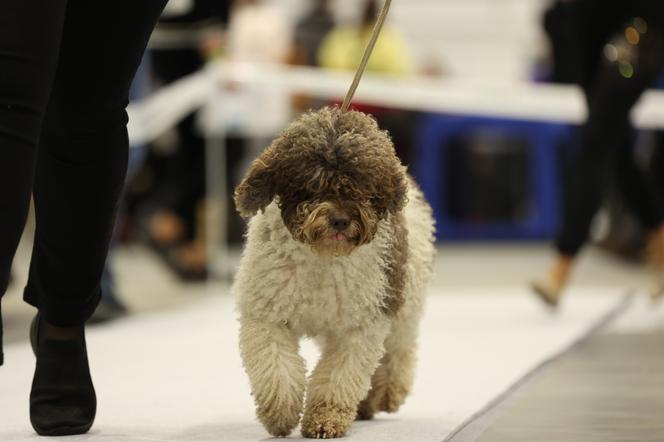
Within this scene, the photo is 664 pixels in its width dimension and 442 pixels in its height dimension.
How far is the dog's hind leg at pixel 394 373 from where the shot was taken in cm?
341

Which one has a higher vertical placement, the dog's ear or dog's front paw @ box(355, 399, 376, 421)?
the dog's ear

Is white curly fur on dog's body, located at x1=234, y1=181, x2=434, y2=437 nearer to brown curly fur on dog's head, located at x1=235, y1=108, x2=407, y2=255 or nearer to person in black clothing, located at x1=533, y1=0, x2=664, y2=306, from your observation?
brown curly fur on dog's head, located at x1=235, y1=108, x2=407, y2=255

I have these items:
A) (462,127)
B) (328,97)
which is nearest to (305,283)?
(328,97)

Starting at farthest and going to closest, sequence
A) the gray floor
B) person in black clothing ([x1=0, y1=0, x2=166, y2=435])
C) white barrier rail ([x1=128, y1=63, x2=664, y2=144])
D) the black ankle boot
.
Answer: white barrier rail ([x1=128, y1=63, x2=664, y2=144]), the gray floor, the black ankle boot, person in black clothing ([x1=0, y1=0, x2=166, y2=435])

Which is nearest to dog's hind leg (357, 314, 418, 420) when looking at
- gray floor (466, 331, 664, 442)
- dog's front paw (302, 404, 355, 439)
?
gray floor (466, 331, 664, 442)

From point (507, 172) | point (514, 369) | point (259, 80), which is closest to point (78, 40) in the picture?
point (514, 369)

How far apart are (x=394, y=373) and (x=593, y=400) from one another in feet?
1.98

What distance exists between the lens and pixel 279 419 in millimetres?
2965

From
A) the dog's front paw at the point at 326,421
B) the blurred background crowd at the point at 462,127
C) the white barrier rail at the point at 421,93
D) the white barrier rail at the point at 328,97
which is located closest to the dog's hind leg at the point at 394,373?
the dog's front paw at the point at 326,421

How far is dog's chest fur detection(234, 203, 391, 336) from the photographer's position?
2.99 metres

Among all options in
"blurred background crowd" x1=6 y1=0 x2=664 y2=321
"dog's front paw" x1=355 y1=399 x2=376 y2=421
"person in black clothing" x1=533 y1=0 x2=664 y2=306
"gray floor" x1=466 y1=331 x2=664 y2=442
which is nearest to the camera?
"gray floor" x1=466 y1=331 x2=664 y2=442

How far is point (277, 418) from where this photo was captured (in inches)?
117

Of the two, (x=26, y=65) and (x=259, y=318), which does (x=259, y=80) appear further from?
(x=26, y=65)

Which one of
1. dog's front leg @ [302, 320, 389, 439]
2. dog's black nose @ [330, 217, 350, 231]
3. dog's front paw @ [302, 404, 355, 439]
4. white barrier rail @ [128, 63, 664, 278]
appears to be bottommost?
dog's front paw @ [302, 404, 355, 439]
